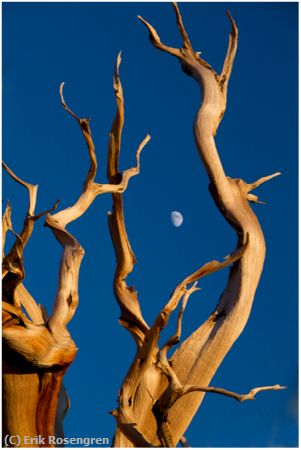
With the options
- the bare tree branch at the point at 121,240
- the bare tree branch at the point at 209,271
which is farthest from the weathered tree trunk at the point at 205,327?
the bare tree branch at the point at 121,240

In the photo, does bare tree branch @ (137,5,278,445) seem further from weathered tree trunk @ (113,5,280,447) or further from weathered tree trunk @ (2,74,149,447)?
weathered tree trunk @ (2,74,149,447)

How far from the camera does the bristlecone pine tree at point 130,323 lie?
409 centimetres

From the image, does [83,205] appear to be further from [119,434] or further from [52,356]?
[119,434]

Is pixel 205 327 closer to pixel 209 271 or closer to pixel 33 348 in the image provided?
pixel 209 271

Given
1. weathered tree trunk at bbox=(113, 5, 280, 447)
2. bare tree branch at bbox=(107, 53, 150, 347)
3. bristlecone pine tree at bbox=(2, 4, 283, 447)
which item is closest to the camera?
bristlecone pine tree at bbox=(2, 4, 283, 447)

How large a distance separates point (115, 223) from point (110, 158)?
0.41 metres

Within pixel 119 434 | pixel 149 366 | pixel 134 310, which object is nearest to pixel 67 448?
pixel 119 434

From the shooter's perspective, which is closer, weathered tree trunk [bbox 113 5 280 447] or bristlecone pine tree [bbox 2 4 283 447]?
bristlecone pine tree [bbox 2 4 283 447]

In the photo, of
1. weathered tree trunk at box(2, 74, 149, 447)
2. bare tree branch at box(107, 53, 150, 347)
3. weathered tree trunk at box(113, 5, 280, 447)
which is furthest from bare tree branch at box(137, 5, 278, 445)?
weathered tree trunk at box(2, 74, 149, 447)

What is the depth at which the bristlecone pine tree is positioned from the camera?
4.09 metres

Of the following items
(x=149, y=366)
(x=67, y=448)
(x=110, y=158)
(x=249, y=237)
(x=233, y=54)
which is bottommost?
(x=67, y=448)

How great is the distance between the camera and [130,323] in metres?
4.65

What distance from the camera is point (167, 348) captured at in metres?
3.91

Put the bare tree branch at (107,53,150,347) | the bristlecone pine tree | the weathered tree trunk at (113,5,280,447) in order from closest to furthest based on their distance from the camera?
the bristlecone pine tree
the weathered tree trunk at (113,5,280,447)
the bare tree branch at (107,53,150,347)
